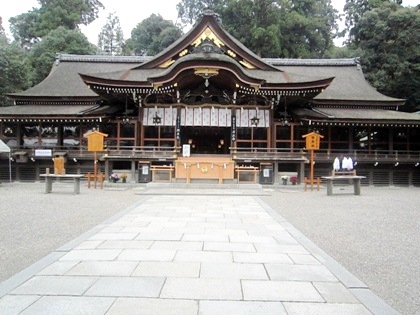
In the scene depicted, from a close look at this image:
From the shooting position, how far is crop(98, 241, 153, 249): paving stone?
517cm

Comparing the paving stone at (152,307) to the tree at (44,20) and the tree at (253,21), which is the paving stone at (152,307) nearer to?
the tree at (253,21)

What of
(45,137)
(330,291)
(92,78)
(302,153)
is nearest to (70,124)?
(45,137)

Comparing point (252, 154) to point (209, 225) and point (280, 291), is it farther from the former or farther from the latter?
point (280, 291)

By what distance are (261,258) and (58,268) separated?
9.22ft

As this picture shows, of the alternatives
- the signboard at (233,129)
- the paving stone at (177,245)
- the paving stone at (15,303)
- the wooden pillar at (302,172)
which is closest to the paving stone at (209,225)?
the paving stone at (177,245)

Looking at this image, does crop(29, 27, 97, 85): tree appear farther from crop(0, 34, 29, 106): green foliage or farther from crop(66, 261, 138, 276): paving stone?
crop(66, 261, 138, 276): paving stone

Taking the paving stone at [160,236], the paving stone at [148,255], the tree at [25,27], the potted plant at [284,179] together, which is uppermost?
the tree at [25,27]

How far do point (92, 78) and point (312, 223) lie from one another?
1312 cm

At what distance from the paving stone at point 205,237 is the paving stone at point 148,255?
0.82 meters

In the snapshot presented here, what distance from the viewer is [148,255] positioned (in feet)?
15.6

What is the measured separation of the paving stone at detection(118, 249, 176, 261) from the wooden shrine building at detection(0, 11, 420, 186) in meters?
10.9

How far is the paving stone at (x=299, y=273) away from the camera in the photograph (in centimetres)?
396

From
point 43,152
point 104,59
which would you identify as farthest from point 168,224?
point 104,59

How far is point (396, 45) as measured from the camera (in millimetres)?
26844
